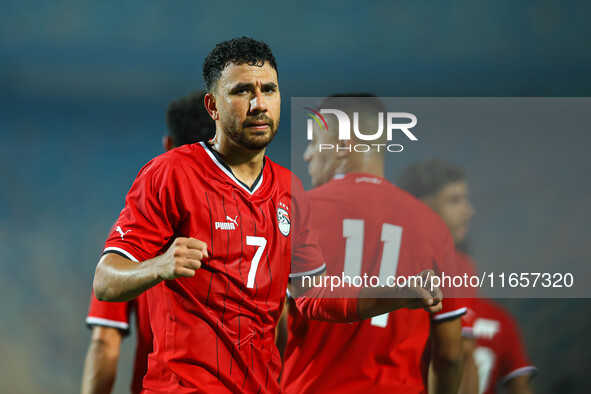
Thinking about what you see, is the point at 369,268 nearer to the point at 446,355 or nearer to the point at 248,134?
the point at 446,355

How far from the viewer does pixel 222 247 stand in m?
1.75

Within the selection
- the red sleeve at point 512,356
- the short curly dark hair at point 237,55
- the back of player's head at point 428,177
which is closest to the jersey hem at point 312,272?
the short curly dark hair at point 237,55

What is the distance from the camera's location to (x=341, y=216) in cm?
266

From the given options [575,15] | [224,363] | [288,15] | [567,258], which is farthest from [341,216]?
[575,15]

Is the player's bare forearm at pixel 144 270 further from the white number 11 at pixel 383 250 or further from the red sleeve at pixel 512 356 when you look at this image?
the red sleeve at pixel 512 356

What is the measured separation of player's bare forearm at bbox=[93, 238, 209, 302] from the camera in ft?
4.63

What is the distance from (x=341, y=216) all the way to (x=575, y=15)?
7.56 ft

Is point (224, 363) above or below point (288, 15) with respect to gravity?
below

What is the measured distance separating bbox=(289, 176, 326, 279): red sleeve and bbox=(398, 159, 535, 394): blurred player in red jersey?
82 centimetres

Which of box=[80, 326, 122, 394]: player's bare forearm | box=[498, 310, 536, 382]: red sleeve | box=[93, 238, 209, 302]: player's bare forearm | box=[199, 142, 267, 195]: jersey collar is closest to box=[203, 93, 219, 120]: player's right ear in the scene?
box=[199, 142, 267, 195]: jersey collar

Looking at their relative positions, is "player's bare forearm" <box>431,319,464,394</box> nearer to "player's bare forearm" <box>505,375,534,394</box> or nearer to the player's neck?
"player's bare forearm" <box>505,375,534,394</box>

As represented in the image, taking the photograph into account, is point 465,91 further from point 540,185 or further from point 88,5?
point 88,5

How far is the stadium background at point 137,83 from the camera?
3709 mm

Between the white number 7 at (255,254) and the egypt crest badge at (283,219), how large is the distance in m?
0.09
